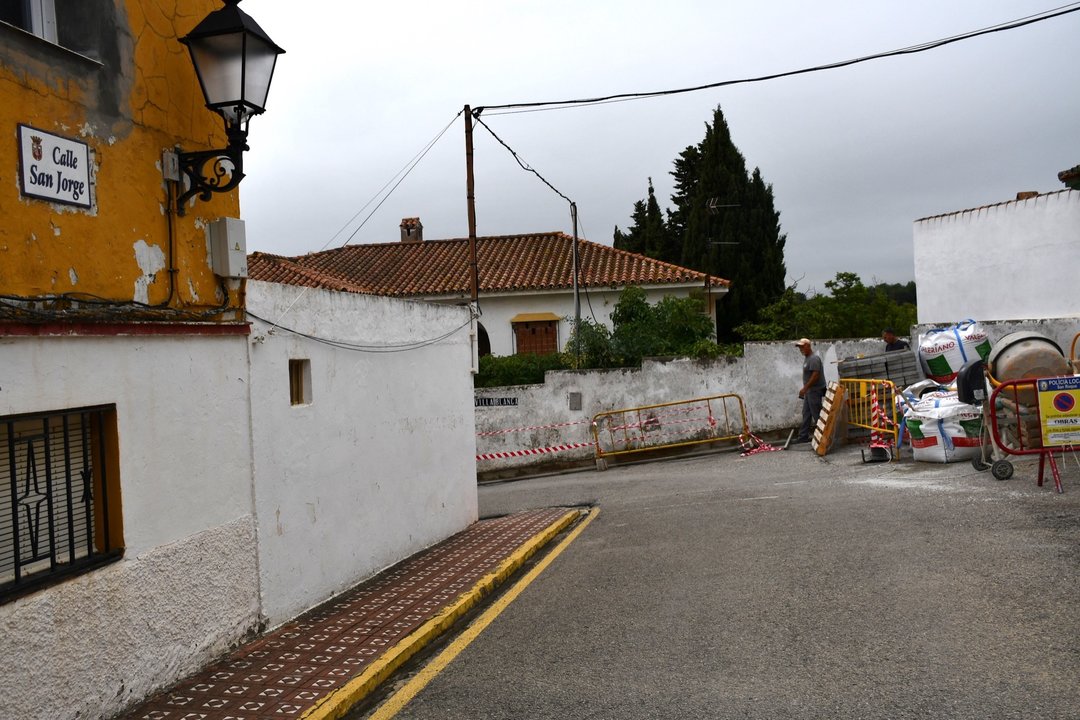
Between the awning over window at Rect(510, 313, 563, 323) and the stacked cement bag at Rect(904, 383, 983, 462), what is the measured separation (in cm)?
1722

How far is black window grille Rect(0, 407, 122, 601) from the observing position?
4.93m

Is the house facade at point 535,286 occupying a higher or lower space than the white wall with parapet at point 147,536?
higher

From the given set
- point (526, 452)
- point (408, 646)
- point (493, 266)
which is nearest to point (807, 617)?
point (408, 646)

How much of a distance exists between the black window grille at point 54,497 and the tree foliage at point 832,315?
98.3 ft

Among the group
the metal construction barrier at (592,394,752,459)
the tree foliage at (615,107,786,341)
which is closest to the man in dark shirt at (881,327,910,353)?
the metal construction barrier at (592,394,752,459)

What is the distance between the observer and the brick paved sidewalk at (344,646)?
5.54 meters

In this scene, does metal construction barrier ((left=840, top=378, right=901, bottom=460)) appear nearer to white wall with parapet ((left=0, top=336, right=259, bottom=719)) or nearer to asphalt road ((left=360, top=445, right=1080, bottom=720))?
asphalt road ((left=360, top=445, right=1080, bottom=720))

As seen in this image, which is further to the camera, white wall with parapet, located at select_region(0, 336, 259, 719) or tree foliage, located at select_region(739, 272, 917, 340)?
tree foliage, located at select_region(739, 272, 917, 340)

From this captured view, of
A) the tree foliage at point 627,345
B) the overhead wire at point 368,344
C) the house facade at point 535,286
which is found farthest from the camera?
the house facade at point 535,286

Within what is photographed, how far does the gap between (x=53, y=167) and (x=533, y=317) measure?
2537 centimetres

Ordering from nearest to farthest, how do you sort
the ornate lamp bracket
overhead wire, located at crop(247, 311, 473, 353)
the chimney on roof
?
the ornate lamp bracket
overhead wire, located at crop(247, 311, 473, 353)
the chimney on roof

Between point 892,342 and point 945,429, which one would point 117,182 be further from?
point 892,342

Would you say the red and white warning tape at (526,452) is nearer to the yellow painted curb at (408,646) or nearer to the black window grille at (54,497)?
the yellow painted curb at (408,646)

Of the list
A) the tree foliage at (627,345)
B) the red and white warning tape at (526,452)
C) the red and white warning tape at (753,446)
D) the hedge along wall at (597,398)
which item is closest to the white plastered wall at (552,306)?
the tree foliage at (627,345)
